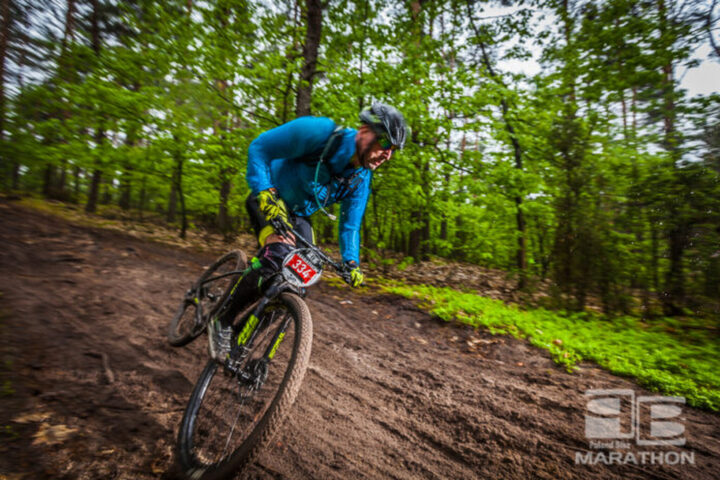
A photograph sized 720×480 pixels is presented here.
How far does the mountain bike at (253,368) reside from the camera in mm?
1610

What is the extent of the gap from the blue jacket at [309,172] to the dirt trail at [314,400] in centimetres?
128

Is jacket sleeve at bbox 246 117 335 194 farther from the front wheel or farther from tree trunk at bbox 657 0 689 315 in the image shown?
tree trunk at bbox 657 0 689 315

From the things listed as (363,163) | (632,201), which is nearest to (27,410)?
(363,163)

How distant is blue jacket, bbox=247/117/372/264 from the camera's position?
2.16m

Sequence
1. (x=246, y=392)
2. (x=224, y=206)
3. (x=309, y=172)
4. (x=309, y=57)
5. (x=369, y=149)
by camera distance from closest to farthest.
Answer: (x=246, y=392)
(x=369, y=149)
(x=309, y=172)
(x=309, y=57)
(x=224, y=206)

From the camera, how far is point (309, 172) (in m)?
2.35

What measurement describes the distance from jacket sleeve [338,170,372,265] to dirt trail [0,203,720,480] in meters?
1.22

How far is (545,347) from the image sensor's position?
154 inches

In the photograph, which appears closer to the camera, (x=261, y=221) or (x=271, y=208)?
(x=271, y=208)

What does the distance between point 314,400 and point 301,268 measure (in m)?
1.17

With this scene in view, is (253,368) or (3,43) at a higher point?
(3,43)

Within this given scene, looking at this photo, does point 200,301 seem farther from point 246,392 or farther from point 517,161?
point 517,161

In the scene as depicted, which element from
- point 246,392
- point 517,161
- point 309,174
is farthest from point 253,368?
point 517,161

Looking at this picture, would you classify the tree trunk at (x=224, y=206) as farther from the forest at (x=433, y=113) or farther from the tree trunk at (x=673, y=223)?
the tree trunk at (x=673, y=223)
